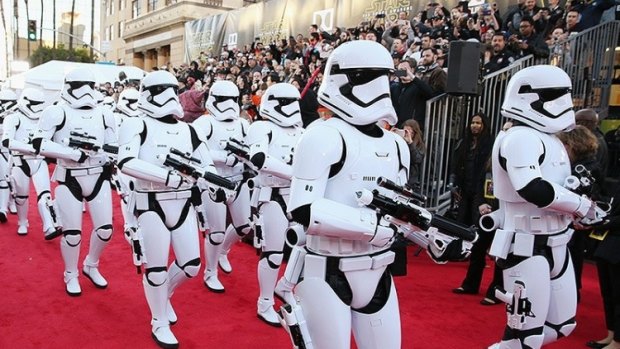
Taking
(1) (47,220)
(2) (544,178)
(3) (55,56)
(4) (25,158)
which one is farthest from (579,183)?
(3) (55,56)

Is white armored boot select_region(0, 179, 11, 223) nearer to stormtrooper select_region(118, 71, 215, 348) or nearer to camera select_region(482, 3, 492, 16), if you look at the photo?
stormtrooper select_region(118, 71, 215, 348)

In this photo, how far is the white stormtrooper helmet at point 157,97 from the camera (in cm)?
402

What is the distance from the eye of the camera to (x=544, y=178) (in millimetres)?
3217

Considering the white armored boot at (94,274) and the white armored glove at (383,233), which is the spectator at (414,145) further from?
the white armored glove at (383,233)

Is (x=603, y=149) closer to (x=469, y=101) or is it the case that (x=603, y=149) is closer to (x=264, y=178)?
(x=469, y=101)

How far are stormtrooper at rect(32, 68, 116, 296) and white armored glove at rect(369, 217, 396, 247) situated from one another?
3.47 meters

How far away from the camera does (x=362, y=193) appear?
234 centimetres

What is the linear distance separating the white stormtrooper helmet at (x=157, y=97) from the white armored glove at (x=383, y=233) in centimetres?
227

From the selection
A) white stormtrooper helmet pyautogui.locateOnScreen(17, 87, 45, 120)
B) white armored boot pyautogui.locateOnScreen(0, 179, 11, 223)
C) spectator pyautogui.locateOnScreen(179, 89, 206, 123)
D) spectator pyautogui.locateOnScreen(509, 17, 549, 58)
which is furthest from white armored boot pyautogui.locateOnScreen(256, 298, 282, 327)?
white armored boot pyautogui.locateOnScreen(0, 179, 11, 223)

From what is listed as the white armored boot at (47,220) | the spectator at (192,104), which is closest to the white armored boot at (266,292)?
the white armored boot at (47,220)

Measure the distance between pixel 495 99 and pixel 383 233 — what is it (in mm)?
5759

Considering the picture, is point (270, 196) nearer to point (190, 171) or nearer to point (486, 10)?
point (190, 171)

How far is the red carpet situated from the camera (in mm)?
4125

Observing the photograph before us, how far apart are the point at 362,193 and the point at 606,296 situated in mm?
2897
